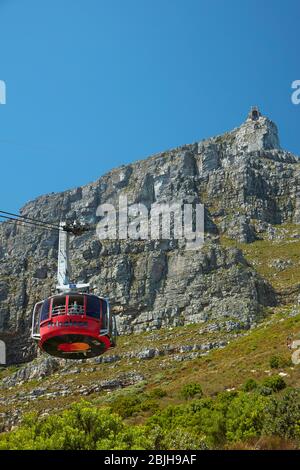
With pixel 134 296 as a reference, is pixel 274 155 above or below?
above

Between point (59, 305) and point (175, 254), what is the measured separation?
10136 centimetres

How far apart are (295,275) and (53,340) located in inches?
4360

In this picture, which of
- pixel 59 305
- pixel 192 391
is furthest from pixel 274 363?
pixel 59 305

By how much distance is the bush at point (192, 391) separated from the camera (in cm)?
6769

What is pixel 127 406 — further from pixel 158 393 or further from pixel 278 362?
pixel 278 362

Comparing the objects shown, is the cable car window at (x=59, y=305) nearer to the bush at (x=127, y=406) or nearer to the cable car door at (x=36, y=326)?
the cable car door at (x=36, y=326)

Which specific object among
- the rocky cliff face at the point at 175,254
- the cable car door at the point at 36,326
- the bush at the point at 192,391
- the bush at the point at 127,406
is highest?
the rocky cliff face at the point at 175,254

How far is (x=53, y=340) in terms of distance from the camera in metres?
35.8

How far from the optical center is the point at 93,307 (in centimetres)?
3559

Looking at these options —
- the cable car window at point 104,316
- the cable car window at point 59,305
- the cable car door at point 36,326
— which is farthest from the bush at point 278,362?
the cable car window at point 59,305

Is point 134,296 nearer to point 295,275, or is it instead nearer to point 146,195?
point 295,275

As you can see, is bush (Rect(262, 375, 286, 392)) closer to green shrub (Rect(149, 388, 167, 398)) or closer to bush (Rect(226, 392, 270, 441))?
bush (Rect(226, 392, 270, 441))

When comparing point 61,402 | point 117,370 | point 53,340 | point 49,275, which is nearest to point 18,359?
point 49,275

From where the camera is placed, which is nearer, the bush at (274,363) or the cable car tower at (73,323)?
the cable car tower at (73,323)
